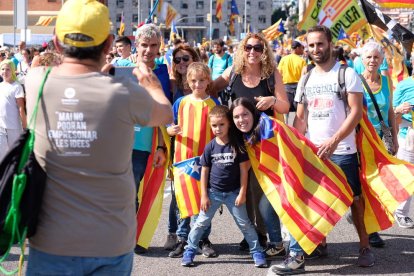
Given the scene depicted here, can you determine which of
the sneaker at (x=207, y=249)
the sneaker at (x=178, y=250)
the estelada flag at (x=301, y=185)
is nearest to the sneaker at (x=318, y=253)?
the estelada flag at (x=301, y=185)

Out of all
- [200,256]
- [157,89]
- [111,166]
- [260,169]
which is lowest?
[200,256]

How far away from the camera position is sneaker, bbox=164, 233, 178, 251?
647cm

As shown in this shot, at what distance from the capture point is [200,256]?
247 inches

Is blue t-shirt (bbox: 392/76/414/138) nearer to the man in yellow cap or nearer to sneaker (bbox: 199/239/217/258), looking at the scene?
sneaker (bbox: 199/239/217/258)

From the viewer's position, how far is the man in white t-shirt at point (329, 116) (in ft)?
18.4

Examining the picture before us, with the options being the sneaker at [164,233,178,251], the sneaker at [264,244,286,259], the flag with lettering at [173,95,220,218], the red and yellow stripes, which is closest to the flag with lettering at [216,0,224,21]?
the red and yellow stripes

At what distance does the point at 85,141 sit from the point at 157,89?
0.45 metres

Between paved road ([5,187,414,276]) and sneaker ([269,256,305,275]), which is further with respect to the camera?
paved road ([5,187,414,276])

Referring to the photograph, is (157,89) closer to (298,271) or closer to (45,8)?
(298,271)

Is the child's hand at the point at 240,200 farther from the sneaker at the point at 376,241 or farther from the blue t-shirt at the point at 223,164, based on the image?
the sneaker at the point at 376,241

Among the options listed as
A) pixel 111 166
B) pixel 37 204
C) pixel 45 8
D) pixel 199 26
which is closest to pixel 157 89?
pixel 111 166

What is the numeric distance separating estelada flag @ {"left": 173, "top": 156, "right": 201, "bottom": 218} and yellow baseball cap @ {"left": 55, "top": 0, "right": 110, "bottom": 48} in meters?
3.29

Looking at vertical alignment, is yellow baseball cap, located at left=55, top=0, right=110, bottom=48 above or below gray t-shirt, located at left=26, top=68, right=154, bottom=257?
above

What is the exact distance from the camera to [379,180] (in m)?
5.91
